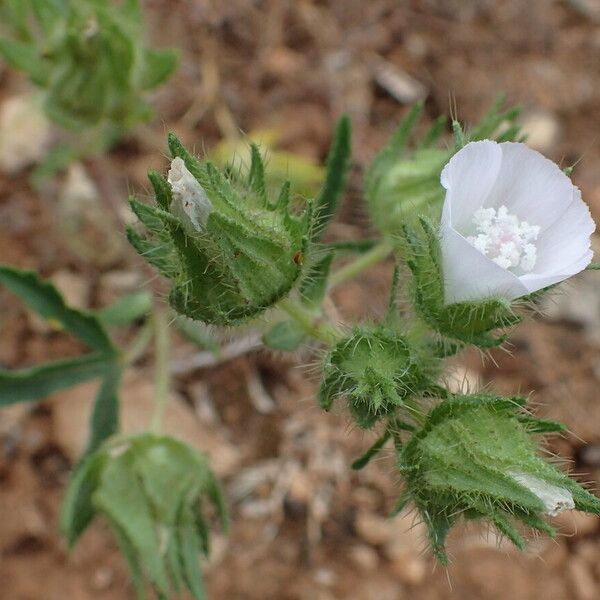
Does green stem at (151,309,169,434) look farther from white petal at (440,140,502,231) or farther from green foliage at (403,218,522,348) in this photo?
white petal at (440,140,502,231)

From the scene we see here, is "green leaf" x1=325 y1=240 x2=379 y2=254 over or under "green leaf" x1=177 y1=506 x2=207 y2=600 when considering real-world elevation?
over

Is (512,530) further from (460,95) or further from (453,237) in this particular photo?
(460,95)

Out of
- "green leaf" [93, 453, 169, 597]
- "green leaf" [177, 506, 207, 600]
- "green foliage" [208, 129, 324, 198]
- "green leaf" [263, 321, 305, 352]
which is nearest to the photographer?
"green leaf" [263, 321, 305, 352]

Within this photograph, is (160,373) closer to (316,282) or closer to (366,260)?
(366,260)

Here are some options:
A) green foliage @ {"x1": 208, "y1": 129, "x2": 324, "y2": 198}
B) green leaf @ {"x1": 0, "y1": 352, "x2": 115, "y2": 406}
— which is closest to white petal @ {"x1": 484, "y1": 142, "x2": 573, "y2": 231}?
green leaf @ {"x1": 0, "y1": 352, "x2": 115, "y2": 406}

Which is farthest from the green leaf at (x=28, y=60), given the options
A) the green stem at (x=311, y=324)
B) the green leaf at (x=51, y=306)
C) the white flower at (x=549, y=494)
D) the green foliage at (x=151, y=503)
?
the white flower at (x=549, y=494)

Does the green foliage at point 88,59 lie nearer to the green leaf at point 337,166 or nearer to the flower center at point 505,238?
the green leaf at point 337,166
